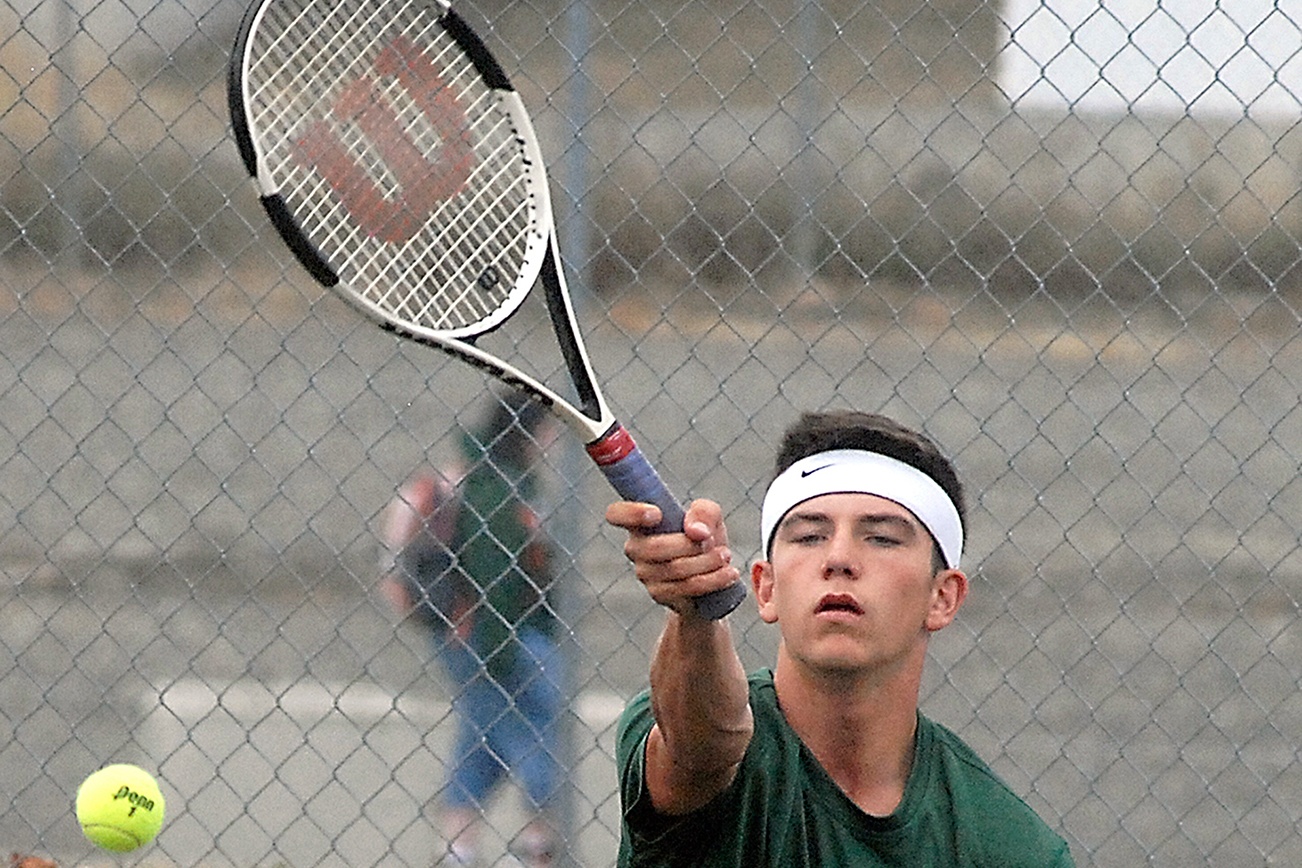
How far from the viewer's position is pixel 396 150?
8.02 feet

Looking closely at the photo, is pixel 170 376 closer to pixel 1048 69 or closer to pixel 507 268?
pixel 1048 69

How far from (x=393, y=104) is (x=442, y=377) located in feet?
18.4

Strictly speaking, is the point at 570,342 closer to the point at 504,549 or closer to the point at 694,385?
the point at 504,549

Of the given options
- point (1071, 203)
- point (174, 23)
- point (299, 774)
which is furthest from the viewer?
point (1071, 203)

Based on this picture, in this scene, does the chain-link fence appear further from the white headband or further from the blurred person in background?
the white headband

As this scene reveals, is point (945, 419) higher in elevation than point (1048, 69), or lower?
higher

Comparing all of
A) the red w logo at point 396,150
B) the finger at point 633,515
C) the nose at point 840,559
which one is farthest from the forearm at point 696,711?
the red w logo at point 396,150

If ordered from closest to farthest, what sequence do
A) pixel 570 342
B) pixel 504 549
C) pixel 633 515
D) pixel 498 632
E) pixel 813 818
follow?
pixel 633 515, pixel 570 342, pixel 813 818, pixel 504 549, pixel 498 632

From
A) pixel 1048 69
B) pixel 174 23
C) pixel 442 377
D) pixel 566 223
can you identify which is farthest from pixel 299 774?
pixel 1048 69

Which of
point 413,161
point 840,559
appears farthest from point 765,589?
point 413,161

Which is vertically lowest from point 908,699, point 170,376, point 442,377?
point 908,699

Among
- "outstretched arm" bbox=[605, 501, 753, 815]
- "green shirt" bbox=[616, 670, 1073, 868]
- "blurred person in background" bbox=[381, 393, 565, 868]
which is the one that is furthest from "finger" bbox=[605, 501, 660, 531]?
"blurred person in background" bbox=[381, 393, 565, 868]

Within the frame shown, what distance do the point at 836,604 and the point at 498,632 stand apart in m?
2.04

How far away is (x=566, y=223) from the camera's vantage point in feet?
13.4
